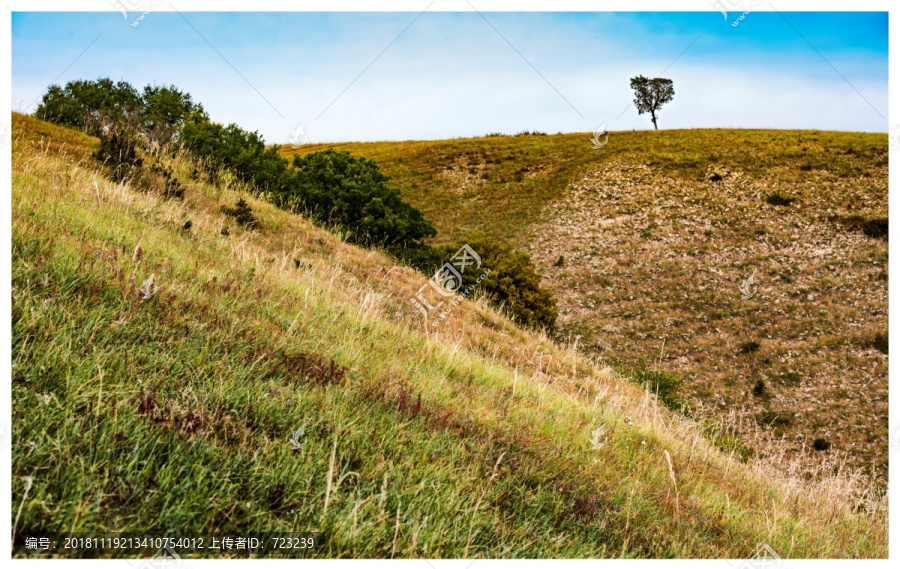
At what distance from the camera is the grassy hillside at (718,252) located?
17.8m

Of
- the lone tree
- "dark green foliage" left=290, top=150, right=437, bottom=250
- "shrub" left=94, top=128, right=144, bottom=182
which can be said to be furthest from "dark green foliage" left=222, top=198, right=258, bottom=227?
the lone tree

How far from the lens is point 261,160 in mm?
16281

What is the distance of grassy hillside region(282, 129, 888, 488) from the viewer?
17844 millimetres

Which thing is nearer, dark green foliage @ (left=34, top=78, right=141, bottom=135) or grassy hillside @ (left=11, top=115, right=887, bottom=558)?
grassy hillside @ (left=11, top=115, right=887, bottom=558)

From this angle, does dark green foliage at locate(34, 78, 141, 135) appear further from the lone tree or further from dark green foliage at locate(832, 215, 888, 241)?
the lone tree

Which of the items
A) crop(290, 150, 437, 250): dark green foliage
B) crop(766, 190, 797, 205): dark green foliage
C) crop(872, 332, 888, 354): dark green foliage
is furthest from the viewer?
crop(766, 190, 797, 205): dark green foliage

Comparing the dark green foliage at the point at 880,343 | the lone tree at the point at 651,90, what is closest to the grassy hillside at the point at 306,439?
the dark green foliage at the point at 880,343

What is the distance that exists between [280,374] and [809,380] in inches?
817

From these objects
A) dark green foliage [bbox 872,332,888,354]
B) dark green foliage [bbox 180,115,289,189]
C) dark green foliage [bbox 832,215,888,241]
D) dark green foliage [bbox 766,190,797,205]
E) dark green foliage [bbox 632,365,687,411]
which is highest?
dark green foliage [bbox 766,190,797,205]

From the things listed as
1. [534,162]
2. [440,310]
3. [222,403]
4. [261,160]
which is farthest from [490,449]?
[534,162]

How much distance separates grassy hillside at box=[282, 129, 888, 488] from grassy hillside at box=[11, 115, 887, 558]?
322 cm

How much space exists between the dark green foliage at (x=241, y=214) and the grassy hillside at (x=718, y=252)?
9.11 metres

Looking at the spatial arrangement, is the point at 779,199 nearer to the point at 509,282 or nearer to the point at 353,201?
the point at 509,282

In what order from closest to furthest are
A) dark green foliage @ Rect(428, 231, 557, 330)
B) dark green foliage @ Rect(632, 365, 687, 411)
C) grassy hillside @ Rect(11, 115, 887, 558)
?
1. grassy hillside @ Rect(11, 115, 887, 558)
2. dark green foliage @ Rect(632, 365, 687, 411)
3. dark green foliage @ Rect(428, 231, 557, 330)
